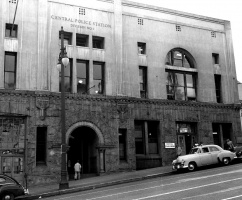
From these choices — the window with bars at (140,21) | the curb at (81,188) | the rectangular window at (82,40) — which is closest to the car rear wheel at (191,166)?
the curb at (81,188)

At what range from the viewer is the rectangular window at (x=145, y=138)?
28250 mm

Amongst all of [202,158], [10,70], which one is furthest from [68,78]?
[202,158]

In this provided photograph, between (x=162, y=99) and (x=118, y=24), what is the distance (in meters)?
7.41

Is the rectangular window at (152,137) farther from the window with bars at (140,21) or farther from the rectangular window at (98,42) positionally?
the window with bars at (140,21)

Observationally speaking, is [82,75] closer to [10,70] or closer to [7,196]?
[10,70]

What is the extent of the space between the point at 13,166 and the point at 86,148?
255 inches

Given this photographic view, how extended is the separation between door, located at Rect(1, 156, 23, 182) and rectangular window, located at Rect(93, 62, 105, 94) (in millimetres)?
7975

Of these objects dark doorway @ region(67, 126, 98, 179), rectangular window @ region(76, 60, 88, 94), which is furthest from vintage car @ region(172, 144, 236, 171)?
rectangular window @ region(76, 60, 88, 94)

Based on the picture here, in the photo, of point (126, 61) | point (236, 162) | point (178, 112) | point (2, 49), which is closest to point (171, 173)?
point (236, 162)

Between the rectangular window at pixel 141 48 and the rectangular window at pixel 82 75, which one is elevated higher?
the rectangular window at pixel 141 48

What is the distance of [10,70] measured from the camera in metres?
24.6

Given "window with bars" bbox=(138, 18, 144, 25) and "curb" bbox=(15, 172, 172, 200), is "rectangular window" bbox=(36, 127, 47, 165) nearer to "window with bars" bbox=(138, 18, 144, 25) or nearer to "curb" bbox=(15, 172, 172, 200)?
"curb" bbox=(15, 172, 172, 200)

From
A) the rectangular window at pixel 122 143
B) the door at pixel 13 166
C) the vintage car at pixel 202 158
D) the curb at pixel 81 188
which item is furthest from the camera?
the rectangular window at pixel 122 143

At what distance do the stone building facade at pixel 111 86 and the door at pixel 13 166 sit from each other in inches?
2.6
